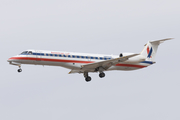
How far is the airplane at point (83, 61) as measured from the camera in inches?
1329

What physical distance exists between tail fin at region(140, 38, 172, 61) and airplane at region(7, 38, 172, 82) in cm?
63

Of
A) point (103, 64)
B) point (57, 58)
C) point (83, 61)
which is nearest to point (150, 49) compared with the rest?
point (103, 64)

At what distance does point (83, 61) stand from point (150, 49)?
29.3 ft

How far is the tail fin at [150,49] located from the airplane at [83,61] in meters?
0.63

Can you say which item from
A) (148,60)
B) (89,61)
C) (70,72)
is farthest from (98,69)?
(148,60)

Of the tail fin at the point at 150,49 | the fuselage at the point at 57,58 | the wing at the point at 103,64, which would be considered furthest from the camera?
the tail fin at the point at 150,49

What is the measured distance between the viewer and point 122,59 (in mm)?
35062

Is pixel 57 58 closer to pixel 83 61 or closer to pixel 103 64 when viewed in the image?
pixel 83 61

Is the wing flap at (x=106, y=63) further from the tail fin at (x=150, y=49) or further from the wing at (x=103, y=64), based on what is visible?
the tail fin at (x=150, y=49)

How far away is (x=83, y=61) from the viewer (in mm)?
35281

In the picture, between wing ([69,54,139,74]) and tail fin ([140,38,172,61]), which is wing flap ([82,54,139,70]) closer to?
wing ([69,54,139,74])

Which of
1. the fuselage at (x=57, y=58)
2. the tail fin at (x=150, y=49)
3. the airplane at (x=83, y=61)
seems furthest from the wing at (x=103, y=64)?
the tail fin at (x=150, y=49)

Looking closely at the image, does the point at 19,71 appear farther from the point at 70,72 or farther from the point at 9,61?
the point at 70,72

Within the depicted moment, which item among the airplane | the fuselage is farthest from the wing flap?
the fuselage
